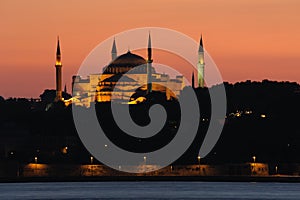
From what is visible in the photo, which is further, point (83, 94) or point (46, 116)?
point (83, 94)

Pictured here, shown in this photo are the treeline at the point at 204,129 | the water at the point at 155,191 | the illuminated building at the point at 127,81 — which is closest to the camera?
the water at the point at 155,191

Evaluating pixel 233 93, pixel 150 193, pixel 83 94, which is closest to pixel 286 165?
pixel 150 193

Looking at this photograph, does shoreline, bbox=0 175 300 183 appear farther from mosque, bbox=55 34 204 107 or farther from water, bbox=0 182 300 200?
mosque, bbox=55 34 204 107

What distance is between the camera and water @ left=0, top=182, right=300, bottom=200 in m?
87.8

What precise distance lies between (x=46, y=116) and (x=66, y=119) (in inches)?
105

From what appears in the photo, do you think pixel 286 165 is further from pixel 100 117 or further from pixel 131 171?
pixel 100 117

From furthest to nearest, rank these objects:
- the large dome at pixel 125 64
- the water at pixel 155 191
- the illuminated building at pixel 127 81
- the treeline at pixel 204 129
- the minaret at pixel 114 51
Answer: the minaret at pixel 114 51, the large dome at pixel 125 64, the illuminated building at pixel 127 81, the treeline at pixel 204 129, the water at pixel 155 191

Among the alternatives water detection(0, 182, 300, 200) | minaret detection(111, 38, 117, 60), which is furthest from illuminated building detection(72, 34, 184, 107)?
water detection(0, 182, 300, 200)

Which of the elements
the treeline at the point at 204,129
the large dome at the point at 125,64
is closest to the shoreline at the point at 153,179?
the treeline at the point at 204,129

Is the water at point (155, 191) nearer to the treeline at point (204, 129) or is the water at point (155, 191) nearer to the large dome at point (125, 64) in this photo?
the treeline at point (204, 129)

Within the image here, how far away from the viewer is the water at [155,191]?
87.8m

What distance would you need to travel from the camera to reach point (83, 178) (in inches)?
3632

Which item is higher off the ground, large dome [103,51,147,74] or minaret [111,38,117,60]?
minaret [111,38,117,60]

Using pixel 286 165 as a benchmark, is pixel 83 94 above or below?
above
